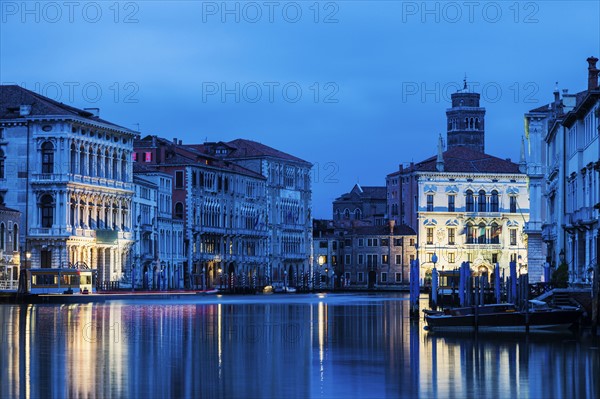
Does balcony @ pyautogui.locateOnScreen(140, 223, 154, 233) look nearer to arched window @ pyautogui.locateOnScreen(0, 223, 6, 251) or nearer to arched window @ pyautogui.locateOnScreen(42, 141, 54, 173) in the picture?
arched window @ pyautogui.locateOnScreen(42, 141, 54, 173)

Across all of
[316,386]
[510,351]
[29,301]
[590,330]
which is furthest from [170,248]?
[316,386]

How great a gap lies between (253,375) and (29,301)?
4575 centimetres

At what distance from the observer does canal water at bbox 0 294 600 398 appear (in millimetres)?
23000

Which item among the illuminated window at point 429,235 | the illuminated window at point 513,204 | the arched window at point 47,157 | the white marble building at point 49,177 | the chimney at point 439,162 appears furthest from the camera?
the illuminated window at point 513,204

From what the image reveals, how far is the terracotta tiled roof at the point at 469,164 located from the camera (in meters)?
127

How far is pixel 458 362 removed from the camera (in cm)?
2862

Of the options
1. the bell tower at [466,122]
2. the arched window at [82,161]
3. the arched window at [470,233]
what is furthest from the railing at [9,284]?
the bell tower at [466,122]

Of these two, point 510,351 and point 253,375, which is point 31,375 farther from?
point 510,351

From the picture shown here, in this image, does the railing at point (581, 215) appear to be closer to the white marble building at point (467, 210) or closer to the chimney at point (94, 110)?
the chimney at point (94, 110)

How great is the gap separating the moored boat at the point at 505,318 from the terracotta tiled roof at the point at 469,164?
87.1 meters

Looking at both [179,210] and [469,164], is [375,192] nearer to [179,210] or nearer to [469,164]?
[469,164]

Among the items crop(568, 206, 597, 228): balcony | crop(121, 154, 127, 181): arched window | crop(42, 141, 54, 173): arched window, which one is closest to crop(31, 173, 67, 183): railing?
crop(42, 141, 54, 173): arched window

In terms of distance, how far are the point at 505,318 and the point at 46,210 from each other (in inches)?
1913

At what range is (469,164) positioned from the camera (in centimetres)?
12838
